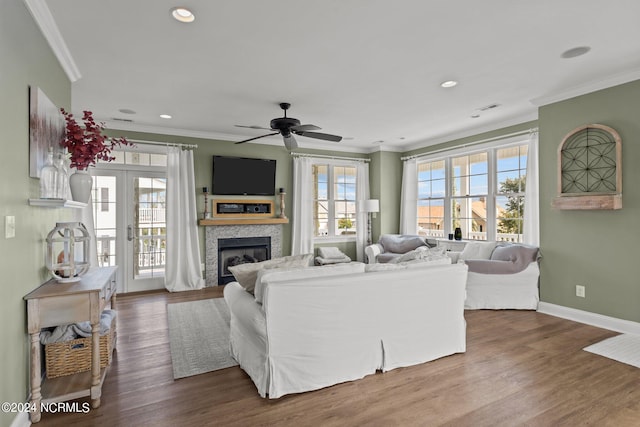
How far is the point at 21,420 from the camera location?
1.99 m

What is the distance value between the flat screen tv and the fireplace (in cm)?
86

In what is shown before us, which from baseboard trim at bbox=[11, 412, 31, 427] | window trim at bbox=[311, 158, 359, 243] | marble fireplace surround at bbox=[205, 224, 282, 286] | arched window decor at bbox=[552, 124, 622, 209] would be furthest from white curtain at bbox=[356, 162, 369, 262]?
baseboard trim at bbox=[11, 412, 31, 427]

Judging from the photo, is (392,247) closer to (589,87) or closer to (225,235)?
(225,235)

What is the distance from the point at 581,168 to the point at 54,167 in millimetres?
5135

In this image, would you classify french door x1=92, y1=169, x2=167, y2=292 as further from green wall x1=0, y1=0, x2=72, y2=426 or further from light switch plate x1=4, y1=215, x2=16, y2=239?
light switch plate x1=4, y1=215, x2=16, y2=239

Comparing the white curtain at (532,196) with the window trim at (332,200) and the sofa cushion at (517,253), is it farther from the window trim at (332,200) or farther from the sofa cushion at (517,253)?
the window trim at (332,200)

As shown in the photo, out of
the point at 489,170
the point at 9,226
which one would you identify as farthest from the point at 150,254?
the point at 489,170

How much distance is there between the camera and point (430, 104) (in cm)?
455

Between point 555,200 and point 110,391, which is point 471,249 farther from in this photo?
point 110,391

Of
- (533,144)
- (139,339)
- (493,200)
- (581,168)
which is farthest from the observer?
(493,200)

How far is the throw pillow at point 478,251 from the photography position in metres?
4.96

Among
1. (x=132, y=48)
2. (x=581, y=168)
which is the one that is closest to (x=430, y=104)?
(x=581, y=168)

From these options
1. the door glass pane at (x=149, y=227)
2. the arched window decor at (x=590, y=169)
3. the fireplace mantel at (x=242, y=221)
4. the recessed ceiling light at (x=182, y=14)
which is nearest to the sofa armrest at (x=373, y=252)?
the fireplace mantel at (x=242, y=221)

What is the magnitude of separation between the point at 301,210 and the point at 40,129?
467 cm
